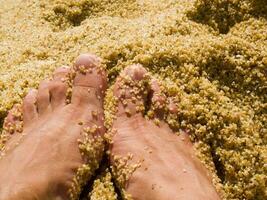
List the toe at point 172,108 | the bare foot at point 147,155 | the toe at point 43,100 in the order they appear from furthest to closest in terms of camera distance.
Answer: the toe at point 43,100, the toe at point 172,108, the bare foot at point 147,155

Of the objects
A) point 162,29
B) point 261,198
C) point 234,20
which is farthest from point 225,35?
point 261,198

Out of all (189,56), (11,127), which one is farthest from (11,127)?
(189,56)

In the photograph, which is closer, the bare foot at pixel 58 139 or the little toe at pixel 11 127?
the bare foot at pixel 58 139

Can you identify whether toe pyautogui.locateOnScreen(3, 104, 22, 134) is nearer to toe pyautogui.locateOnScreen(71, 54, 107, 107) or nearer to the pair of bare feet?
the pair of bare feet

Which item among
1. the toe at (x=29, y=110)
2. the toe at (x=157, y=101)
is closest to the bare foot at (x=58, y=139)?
the toe at (x=29, y=110)

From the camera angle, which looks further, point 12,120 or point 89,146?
point 12,120

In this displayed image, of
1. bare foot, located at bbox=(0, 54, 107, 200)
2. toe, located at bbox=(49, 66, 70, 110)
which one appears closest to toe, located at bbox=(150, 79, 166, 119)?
bare foot, located at bbox=(0, 54, 107, 200)

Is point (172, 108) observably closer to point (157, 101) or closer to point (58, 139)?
point (157, 101)

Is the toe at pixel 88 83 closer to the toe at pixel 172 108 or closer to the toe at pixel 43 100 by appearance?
the toe at pixel 43 100
